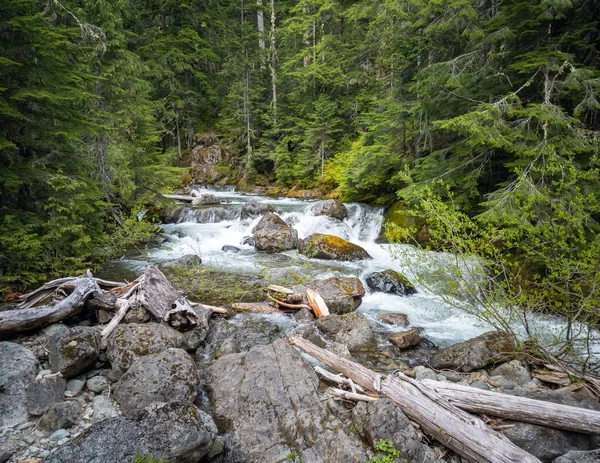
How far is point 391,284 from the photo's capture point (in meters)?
9.09

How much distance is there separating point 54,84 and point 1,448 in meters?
6.78

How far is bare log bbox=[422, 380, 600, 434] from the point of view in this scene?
3.45m

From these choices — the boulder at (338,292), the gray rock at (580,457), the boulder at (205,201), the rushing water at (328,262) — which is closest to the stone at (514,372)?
the rushing water at (328,262)

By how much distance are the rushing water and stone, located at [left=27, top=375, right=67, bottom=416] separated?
3.96m

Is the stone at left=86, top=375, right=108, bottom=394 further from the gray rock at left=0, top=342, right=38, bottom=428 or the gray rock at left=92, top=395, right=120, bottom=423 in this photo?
the gray rock at left=0, top=342, right=38, bottom=428

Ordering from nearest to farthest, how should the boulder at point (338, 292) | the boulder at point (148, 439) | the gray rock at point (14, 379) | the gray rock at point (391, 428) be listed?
the boulder at point (148, 439), the gray rock at point (391, 428), the gray rock at point (14, 379), the boulder at point (338, 292)

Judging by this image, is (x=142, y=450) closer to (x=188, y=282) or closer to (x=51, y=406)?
(x=51, y=406)

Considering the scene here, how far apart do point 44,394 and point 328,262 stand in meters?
8.36

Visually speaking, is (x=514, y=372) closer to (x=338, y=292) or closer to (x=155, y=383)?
(x=338, y=292)

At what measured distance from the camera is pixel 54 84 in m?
6.69

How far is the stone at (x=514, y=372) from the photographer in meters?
5.02

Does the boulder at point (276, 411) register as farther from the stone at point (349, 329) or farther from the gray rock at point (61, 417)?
the stone at point (349, 329)

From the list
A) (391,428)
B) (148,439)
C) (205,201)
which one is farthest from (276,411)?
(205,201)

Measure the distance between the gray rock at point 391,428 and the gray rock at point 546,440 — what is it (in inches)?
41.7
